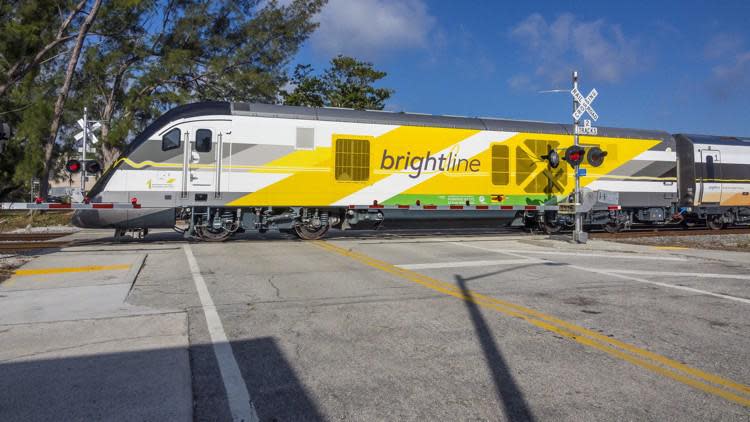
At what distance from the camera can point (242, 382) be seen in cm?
346

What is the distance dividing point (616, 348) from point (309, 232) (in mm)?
9789

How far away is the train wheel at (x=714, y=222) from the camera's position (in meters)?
18.1

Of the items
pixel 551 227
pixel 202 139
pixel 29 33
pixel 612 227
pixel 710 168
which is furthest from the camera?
pixel 29 33

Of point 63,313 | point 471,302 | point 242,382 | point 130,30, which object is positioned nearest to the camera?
point 242,382

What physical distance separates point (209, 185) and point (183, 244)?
164 cm

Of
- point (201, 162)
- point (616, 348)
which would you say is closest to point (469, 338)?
point (616, 348)

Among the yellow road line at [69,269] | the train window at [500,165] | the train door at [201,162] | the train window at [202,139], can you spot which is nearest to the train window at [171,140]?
the train door at [201,162]

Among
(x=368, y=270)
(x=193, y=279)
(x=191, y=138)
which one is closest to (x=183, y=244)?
(x=191, y=138)

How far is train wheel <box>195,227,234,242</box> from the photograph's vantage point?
12.3m

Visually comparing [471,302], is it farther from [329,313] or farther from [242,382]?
[242,382]

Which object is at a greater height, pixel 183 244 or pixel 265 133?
pixel 265 133

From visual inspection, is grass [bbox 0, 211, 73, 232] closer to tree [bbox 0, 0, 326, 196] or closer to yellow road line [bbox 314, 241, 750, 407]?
tree [bbox 0, 0, 326, 196]

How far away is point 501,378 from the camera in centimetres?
363

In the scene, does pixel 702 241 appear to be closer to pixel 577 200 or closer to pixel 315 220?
pixel 577 200
